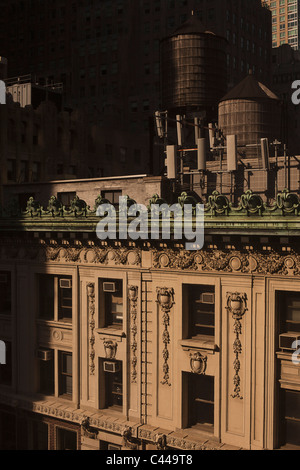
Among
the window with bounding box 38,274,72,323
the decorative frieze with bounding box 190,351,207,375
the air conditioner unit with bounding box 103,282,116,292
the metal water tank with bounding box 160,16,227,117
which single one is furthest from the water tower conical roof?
the decorative frieze with bounding box 190,351,207,375

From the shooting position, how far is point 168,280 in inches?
1200

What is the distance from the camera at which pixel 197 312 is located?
3025cm

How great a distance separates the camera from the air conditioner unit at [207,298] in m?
29.2

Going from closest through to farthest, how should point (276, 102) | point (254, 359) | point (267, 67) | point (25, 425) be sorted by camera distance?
point (254, 359), point (25, 425), point (276, 102), point (267, 67)

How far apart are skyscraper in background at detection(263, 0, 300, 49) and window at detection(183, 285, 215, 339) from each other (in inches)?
6914

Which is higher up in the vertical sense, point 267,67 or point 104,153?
point 267,67

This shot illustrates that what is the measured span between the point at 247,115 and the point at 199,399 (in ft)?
91.3

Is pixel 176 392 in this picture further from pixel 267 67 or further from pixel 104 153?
pixel 267 67

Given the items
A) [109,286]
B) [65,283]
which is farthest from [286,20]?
[109,286]

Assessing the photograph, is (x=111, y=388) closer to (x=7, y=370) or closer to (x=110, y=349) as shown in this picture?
(x=110, y=349)

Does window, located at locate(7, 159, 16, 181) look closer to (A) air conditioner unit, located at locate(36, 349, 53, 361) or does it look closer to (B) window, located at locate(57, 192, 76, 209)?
(B) window, located at locate(57, 192, 76, 209)
